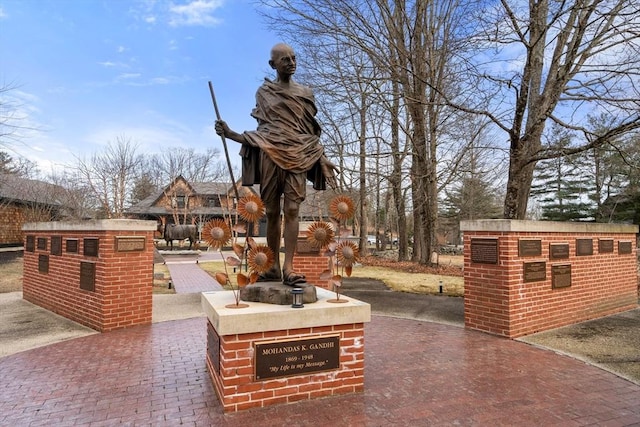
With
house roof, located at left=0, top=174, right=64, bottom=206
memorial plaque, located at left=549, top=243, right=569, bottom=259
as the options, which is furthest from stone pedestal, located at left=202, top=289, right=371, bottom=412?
house roof, located at left=0, top=174, right=64, bottom=206

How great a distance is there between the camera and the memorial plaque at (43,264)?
7723 mm

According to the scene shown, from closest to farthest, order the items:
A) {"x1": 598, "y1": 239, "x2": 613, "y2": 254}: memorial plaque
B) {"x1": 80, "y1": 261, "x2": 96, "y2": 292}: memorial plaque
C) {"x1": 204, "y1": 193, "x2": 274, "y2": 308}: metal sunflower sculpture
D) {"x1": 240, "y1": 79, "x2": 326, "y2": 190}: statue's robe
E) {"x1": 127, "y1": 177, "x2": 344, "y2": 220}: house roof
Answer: {"x1": 204, "y1": 193, "x2": 274, "y2": 308}: metal sunflower sculpture < {"x1": 240, "y1": 79, "x2": 326, "y2": 190}: statue's robe < {"x1": 80, "y1": 261, "x2": 96, "y2": 292}: memorial plaque < {"x1": 598, "y1": 239, "x2": 613, "y2": 254}: memorial plaque < {"x1": 127, "y1": 177, "x2": 344, "y2": 220}: house roof

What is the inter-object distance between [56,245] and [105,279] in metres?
1.97

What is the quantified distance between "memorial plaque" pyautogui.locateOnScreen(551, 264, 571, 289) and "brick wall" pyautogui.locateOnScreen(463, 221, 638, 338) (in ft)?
0.15

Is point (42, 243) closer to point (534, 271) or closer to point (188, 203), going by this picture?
point (534, 271)

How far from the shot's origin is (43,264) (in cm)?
786

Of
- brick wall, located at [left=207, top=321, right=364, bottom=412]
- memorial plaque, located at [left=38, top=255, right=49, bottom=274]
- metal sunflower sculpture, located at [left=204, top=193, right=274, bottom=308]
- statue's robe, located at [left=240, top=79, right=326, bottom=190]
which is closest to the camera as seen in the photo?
brick wall, located at [left=207, top=321, right=364, bottom=412]

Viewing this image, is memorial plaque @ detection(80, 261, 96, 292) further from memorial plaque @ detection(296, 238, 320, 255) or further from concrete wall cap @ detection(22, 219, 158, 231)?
memorial plaque @ detection(296, 238, 320, 255)

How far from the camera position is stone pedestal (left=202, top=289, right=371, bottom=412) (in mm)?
3430

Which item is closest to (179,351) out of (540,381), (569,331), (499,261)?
(540,381)

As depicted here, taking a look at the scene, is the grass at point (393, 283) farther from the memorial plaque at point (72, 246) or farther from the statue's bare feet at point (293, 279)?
the statue's bare feet at point (293, 279)

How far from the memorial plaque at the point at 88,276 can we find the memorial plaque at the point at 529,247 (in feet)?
22.7

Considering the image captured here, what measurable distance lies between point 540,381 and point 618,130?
5.98m

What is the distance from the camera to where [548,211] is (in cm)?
3103
